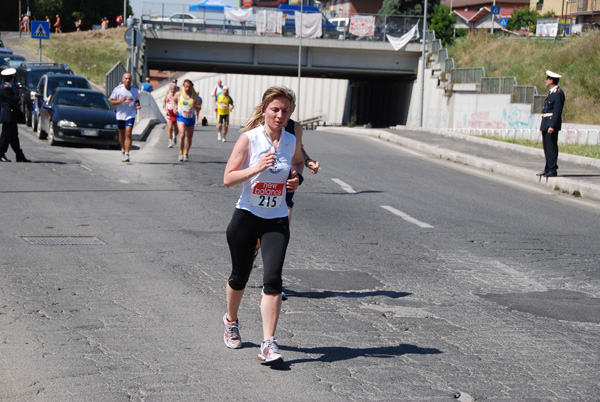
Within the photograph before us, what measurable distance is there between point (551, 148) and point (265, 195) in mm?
13025

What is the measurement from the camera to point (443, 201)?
14.2 m

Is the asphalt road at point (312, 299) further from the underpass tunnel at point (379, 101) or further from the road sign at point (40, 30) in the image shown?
the underpass tunnel at point (379, 101)

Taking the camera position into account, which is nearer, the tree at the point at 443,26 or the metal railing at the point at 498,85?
the metal railing at the point at 498,85

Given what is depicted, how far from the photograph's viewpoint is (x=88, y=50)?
67375 mm

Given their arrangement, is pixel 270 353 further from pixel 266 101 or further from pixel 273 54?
pixel 273 54

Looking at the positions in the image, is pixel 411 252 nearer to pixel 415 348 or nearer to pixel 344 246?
pixel 344 246

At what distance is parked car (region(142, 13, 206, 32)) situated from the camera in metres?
49.8

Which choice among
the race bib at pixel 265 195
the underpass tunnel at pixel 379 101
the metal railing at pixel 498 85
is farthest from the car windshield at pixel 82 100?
the underpass tunnel at pixel 379 101

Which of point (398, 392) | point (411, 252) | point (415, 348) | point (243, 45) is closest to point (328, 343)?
point (415, 348)

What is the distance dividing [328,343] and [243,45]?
154ft

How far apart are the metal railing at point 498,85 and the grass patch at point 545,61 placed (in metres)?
1.75

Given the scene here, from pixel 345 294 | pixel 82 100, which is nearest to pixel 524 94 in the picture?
pixel 82 100

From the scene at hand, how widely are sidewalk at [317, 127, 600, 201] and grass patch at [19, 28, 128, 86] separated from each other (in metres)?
34.6

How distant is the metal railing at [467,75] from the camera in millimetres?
42688
